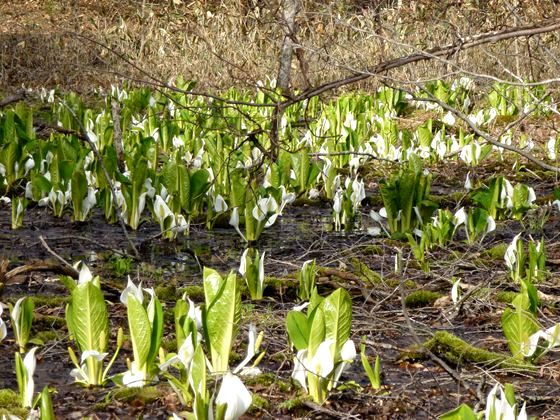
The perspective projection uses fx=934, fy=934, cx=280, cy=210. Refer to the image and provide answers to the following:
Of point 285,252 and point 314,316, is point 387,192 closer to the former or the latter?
point 285,252

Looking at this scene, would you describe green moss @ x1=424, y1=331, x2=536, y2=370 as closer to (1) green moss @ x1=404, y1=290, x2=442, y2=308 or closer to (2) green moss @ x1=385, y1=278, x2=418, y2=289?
(1) green moss @ x1=404, y1=290, x2=442, y2=308

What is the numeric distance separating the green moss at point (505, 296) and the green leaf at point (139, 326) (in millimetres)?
1464

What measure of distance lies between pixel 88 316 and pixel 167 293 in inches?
38.1

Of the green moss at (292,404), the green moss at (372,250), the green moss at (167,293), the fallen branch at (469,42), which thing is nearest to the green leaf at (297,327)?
the green moss at (292,404)

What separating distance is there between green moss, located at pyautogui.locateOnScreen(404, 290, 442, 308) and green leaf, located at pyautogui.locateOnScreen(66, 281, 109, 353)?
1289 millimetres

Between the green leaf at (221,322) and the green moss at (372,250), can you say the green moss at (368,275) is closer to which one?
the green moss at (372,250)

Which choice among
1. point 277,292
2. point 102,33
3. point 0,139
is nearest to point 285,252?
point 277,292

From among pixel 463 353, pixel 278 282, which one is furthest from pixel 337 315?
pixel 278 282

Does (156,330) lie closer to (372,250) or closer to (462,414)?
(462,414)

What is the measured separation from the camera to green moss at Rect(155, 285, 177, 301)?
10.7 feet

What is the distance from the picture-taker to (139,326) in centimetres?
226

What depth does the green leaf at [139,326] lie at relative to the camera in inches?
88.4

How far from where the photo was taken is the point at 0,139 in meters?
5.90

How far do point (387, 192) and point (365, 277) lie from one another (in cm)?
98
